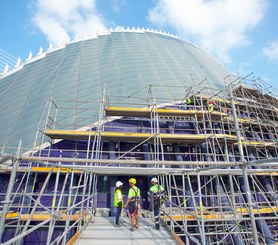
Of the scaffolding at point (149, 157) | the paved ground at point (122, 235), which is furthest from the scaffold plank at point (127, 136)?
the paved ground at point (122, 235)

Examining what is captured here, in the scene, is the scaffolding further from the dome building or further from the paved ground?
the paved ground

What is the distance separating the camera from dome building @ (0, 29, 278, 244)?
25.4 feet

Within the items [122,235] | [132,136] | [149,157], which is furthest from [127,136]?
[122,235]

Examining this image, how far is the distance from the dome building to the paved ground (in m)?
0.52

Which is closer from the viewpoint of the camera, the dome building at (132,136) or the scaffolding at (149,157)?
the dome building at (132,136)

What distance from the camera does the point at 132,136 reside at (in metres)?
9.34

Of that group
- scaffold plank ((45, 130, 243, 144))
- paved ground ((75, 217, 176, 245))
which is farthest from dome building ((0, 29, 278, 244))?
paved ground ((75, 217, 176, 245))

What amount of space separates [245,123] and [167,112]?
5.39 m

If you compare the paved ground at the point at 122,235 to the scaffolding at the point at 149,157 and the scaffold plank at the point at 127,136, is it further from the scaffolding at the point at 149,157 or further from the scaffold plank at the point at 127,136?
the scaffold plank at the point at 127,136

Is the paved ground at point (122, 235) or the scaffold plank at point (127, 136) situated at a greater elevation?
the scaffold plank at point (127, 136)

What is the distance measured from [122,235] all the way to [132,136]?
15.7ft

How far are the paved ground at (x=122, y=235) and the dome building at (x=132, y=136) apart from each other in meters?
0.52

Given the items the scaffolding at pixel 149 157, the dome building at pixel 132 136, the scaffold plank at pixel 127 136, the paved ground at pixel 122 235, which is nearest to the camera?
the paved ground at pixel 122 235

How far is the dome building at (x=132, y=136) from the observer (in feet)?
25.4
